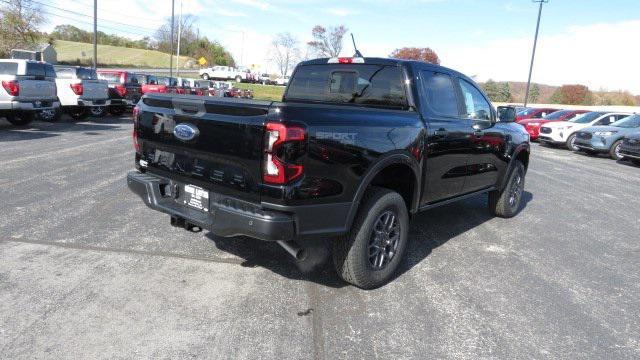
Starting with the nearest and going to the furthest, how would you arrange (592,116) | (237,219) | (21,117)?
(237,219) < (21,117) < (592,116)

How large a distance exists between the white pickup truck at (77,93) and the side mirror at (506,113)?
13315 mm

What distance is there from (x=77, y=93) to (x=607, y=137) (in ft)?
57.1

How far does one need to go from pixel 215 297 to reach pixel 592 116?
19795 millimetres

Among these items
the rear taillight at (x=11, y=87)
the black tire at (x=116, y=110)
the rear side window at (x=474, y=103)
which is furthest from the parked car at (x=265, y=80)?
the rear side window at (x=474, y=103)

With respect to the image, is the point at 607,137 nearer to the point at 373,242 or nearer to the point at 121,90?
the point at 373,242

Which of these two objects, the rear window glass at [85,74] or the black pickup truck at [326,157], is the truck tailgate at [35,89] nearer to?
the rear window glass at [85,74]

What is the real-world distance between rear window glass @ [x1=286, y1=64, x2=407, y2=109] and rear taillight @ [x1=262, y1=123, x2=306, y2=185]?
163cm

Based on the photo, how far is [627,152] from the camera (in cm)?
1417

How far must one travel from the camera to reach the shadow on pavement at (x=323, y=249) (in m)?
4.05

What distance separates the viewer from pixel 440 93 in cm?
463

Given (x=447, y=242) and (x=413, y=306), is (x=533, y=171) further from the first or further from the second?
(x=413, y=306)

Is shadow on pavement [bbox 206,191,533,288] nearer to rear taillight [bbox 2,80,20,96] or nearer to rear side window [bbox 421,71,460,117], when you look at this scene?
rear side window [bbox 421,71,460,117]

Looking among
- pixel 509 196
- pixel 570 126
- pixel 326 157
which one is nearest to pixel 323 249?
pixel 326 157

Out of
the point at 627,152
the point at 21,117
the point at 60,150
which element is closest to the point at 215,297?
the point at 60,150
